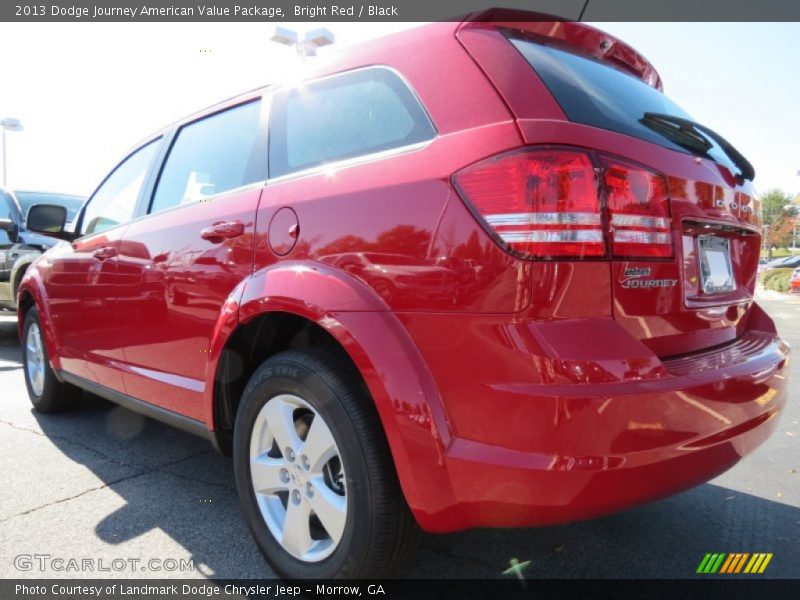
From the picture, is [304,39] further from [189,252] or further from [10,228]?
[189,252]

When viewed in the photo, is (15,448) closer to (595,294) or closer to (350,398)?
(350,398)

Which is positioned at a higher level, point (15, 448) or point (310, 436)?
point (310, 436)

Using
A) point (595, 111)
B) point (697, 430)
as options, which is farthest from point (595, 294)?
point (595, 111)

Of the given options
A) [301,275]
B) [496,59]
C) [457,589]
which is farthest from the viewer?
[457,589]

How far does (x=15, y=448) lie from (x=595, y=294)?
3.50 metres

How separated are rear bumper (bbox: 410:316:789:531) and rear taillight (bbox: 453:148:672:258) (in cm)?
35

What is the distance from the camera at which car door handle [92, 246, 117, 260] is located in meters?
3.09

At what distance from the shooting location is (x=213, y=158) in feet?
8.80

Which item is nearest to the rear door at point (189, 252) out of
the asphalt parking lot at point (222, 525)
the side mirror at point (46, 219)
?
the asphalt parking lot at point (222, 525)

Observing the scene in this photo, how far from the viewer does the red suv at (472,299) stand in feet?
4.75

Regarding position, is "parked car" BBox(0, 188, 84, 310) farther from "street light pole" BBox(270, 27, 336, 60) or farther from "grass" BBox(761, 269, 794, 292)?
"grass" BBox(761, 269, 794, 292)

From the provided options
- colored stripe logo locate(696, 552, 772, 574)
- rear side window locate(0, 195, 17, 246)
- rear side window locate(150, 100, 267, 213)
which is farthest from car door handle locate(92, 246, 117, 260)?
rear side window locate(0, 195, 17, 246)

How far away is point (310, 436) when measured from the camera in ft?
6.23
